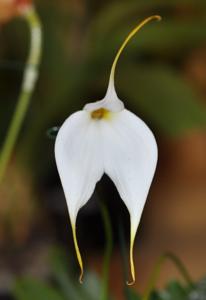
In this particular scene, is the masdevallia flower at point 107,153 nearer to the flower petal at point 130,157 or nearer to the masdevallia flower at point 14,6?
the flower petal at point 130,157

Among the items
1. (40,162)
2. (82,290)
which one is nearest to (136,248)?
(40,162)

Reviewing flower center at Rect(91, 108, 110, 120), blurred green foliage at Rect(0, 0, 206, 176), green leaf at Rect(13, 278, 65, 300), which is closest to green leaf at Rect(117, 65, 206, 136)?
blurred green foliage at Rect(0, 0, 206, 176)

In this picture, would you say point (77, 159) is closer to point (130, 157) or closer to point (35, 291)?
point (130, 157)

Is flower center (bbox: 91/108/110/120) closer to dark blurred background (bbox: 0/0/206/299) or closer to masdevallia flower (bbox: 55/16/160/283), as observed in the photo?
masdevallia flower (bbox: 55/16/160/283)

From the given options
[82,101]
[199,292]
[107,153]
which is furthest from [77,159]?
[82,101]

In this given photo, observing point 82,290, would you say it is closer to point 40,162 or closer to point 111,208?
point 40,162

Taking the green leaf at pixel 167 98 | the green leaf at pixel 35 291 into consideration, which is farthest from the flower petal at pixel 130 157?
the green leaf at pixel 167 98
